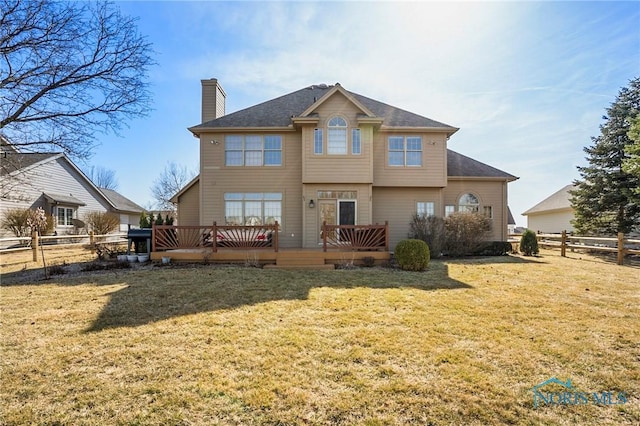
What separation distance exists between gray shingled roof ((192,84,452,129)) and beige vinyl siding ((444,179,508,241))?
3817 millimetres

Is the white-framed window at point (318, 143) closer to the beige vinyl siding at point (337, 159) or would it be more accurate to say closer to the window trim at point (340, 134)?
the beige vinyl siding at point (337, 159)

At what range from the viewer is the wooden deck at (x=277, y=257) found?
1072 centimetres

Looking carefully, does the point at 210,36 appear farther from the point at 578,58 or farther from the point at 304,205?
the point at 578,58

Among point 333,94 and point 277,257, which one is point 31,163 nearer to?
point 277,257

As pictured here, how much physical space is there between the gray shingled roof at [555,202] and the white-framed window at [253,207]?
86.0 feet

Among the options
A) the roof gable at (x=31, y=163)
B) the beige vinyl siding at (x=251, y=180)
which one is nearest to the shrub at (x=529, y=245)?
the beige vinyl siding at (x=251, y=180)

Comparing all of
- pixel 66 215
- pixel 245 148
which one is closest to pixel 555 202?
pixel 245 148

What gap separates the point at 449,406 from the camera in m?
2.81

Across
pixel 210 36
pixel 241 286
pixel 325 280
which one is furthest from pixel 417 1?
pixel 241 286

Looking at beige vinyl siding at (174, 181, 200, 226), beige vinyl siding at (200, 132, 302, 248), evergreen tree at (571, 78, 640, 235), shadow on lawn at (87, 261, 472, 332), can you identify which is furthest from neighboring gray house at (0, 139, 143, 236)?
evergreen tree at (571, 78, 640, 235)

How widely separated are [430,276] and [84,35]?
45.1ft

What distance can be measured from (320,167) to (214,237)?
540 centimetres

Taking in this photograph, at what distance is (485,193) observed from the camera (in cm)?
1655

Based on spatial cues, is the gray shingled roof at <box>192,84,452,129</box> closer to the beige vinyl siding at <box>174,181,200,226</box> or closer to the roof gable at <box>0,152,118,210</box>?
the beige vinyl siding at <box>174,181,200,226</box>
